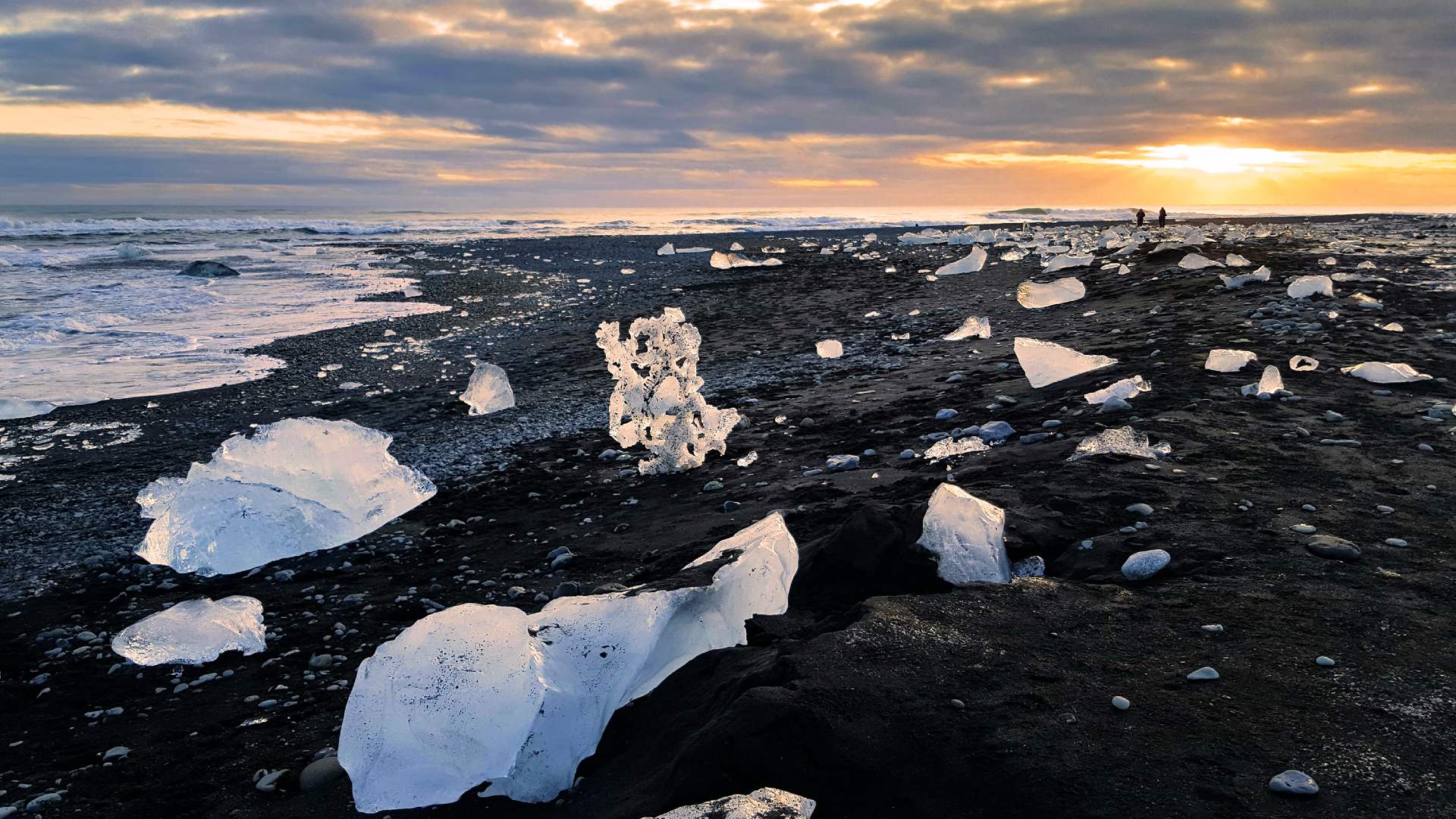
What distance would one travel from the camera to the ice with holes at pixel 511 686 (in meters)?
2.38

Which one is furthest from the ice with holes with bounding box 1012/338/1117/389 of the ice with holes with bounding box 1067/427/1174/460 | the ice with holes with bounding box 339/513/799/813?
the ice with holes with bounding box 339/513/799/813

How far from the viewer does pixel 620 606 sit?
270 cm

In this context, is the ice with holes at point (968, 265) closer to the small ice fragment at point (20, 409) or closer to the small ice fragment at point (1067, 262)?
the small ice fragment at point (1067, 262)

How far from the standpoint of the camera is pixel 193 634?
371cm

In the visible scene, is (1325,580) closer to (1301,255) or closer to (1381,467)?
(1381,467)

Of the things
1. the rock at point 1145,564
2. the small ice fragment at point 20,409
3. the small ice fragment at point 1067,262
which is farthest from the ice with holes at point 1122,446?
the small ice fragment at point 1067,262

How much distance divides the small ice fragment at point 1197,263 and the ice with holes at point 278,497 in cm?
952

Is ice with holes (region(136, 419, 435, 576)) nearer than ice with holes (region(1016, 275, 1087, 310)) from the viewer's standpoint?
Yes

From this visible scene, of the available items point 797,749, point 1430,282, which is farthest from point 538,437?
point 1430,282

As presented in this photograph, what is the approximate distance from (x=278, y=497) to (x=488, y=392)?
2956 millimetres

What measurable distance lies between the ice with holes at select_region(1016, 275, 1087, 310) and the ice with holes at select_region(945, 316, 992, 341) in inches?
68.5

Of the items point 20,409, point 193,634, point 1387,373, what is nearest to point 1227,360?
point 1387,373

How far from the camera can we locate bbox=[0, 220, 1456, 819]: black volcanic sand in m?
1.98

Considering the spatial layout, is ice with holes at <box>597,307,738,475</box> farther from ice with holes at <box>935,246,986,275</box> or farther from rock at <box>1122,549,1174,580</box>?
ice with holes at <box>935,246,986,275</box>
